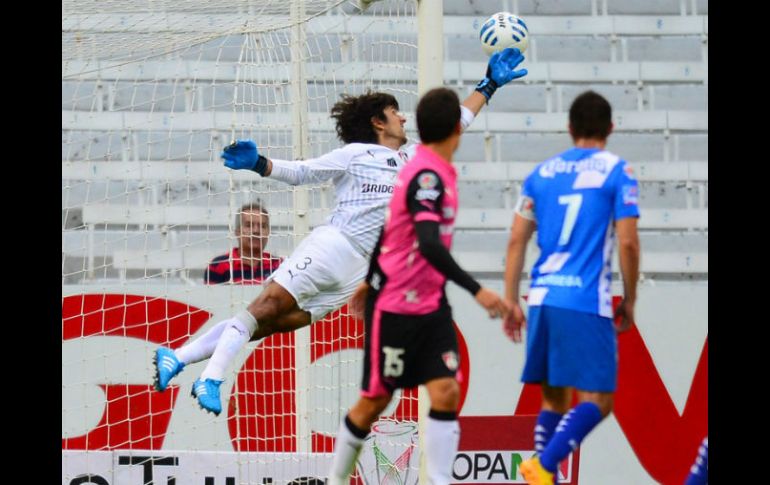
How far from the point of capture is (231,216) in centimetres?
827

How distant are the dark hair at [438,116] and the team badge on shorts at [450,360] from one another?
94 cm

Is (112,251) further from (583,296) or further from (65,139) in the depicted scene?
(583,296)

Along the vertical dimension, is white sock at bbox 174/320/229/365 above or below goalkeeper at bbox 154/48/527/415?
below

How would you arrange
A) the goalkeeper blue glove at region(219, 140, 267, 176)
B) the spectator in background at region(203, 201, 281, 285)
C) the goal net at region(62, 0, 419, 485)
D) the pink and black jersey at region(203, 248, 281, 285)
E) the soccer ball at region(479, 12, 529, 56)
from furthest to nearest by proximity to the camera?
the pink and black jersey at region(203, 248, 281, 285), the spectator in background at region(203, 201, 281, 285), the goal net at region(62, 0, 419, 485), the soccer ball at region(479, 12, 529, 56), the goalkeeper blue glove at region(219, 140, 267, 176)

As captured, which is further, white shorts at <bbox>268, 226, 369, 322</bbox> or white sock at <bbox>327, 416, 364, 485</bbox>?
white shorts at <bbox>268, 226, 369, 322</bbox>

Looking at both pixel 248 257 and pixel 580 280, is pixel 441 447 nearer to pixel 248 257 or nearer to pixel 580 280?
pixel 580 280

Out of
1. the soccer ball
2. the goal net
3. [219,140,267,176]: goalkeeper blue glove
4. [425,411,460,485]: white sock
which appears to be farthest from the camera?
the goal net

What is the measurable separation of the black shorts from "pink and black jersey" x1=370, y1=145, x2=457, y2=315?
5cm

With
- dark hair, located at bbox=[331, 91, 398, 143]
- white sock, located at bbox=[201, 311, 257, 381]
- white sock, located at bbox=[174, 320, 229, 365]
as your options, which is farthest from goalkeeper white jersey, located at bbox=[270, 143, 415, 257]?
white sock, located at bbox=[174, 320, 229, 365]

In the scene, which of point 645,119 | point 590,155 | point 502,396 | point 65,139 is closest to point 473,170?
point 645,119

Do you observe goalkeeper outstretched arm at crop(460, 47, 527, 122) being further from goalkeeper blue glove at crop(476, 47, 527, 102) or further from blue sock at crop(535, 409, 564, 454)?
blue sock at crop(535, 409, 564, 454)

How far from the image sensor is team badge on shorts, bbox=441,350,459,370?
533cm

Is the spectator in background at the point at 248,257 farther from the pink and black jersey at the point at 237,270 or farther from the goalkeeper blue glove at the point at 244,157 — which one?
the goalkeeper blue glove at the point at 244,157

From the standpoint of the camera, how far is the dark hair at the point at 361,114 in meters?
6.89
